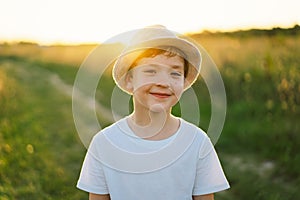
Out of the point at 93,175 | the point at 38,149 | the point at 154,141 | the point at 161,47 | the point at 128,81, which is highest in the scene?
the point at 161,47

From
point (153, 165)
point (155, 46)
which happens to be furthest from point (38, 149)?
point (155, 46)

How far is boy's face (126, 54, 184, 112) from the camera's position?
256 centimetres

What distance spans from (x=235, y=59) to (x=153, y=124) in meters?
8.93

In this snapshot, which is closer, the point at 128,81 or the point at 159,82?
the point at 159,82

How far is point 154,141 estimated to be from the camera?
2637 millimetres

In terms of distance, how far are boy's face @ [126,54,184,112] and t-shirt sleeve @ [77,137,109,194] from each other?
11.1 inches

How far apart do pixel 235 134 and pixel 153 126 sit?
4.68 metres

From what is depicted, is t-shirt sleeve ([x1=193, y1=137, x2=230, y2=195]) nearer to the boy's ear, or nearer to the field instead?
the boy's ear

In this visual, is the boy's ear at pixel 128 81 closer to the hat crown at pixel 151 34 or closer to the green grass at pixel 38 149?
the hat crown at pixel 151 34

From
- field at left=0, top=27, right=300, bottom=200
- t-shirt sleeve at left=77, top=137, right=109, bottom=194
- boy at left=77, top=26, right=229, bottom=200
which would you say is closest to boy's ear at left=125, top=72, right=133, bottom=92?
boy at left=77, top=26, right=229, bottom=200

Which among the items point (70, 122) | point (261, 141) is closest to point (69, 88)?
point (70, 122)

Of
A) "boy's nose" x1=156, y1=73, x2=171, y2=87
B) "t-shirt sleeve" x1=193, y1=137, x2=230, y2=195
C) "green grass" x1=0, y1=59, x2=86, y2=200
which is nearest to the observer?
"boy's nose" x1=156, y1=73, x2=171, y2=87

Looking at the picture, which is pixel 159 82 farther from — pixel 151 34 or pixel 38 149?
pixel 38 149

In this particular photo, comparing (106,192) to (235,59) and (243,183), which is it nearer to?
(243,183)
